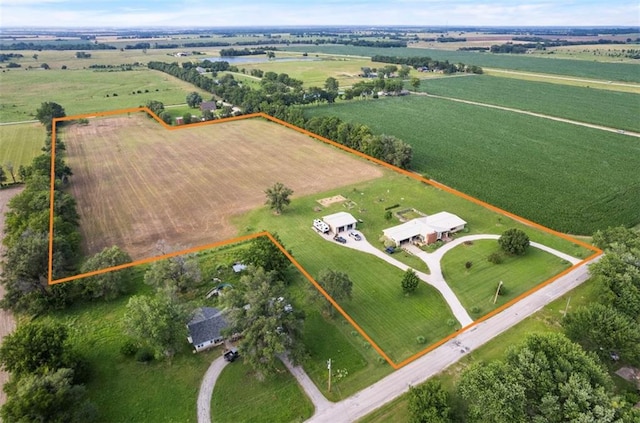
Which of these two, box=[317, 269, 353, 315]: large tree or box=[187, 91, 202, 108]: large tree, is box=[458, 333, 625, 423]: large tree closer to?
box=[317, 269, 353, 315]: large tree

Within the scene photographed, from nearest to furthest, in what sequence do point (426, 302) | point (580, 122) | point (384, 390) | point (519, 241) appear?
1. point (384, 390)
2. point (426, 302)
3. point (519, 241)
4. point (580, 122)

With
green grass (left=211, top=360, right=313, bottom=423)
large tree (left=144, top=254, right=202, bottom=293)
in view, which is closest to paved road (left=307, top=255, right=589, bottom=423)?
green grass (left=211, top=360, right=313, bottom=423)

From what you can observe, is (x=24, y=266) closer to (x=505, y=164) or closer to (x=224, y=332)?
(x=224, y=332)

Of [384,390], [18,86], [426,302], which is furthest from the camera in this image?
[18,86]

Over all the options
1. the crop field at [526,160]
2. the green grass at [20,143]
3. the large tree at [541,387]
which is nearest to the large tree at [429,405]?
the large tree at [541,387]

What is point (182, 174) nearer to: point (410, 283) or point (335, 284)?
point (335, 284)

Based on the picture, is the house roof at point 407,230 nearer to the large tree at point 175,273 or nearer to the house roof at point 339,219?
the house roof at point 339,219

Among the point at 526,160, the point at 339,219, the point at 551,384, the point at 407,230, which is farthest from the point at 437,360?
the point at 526,160

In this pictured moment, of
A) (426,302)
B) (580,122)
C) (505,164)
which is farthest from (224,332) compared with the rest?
(580,122)
